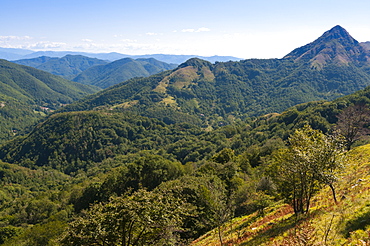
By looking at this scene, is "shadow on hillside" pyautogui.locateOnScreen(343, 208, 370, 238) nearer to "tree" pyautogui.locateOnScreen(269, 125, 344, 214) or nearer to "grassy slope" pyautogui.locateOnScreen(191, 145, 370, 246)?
"grassy slope" pyautogui.locateOnScreen(191, 145, 370, 246)

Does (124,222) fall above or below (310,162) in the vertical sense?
below

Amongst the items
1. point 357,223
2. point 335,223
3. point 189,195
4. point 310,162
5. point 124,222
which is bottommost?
point 189,195

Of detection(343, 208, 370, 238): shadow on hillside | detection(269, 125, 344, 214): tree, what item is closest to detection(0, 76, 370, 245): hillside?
detection(343, 208, 370, 238): shadow on hillside

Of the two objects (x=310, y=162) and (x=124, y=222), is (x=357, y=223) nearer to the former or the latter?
(x=310, y=162)

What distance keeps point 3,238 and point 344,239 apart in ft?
345

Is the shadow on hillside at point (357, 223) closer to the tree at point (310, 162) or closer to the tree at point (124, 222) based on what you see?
the tree at point (310, 162)

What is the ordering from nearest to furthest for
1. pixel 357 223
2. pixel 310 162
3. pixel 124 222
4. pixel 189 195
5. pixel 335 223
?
pixel 357 223 < pixel 335 223 < pixel 124 222 < pixel 310 162 < pixel 189 195

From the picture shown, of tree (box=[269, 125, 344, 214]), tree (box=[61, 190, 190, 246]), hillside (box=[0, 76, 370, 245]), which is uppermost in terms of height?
tree (box=[269, 125, 344, 214])

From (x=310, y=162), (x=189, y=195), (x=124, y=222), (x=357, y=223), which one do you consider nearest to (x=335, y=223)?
(x=357, y=223)

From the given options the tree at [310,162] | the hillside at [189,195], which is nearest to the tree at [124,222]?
the hillside at [189,195]

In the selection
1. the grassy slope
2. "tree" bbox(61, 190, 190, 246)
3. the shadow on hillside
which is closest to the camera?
the grassy slope

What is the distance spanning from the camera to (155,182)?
97.2 meters

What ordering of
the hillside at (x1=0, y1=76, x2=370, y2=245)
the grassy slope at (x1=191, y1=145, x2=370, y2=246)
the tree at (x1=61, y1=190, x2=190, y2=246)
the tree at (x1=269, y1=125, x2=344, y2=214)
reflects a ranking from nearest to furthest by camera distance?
1. the grassy slope at (x1=191, y1=145, x2=370, y2=246)
2. the tree at (x1=61, y1=190, x2=190, y2=246)
3. the tree at (x1=269, y1=125, x2=344, y2=214)
4. the hillside at (x1=0, y1=76, x2=370, y2=245)

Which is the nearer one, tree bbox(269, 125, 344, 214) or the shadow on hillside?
the shadow on hillside
